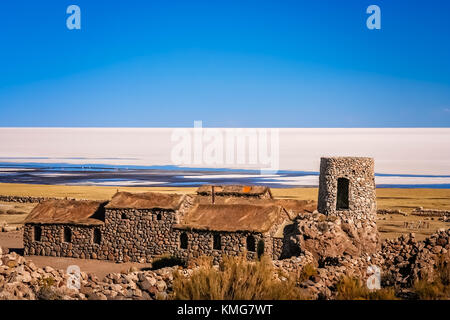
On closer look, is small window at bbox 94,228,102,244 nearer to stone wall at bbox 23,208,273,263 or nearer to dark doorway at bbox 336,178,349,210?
stone wall at bbox 23,208,273,263

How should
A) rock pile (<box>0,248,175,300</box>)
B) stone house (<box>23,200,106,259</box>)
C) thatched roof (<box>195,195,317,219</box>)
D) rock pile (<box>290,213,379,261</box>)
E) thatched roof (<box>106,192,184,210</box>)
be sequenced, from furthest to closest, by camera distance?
thatched roof (<box>195,195,317,219</box>), stone house (<box>23,200,106,259</box>), thatched roof (<box>106,192,184,210</box>), rock pile (<box>290,213,379,261</box>), rock pile (<box>0,248,175,300</box>)

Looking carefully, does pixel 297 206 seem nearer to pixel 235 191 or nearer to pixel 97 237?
pixel 235 191

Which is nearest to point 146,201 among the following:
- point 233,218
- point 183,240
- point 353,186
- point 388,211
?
point 183,240

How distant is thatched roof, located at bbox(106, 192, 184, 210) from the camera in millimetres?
24469

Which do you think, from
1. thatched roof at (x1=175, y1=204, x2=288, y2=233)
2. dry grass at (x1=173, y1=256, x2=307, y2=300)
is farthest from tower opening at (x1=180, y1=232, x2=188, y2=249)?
dry grass at (x1=173, y1=256, x2=307, y2=300)

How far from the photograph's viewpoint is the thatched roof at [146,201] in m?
24.5

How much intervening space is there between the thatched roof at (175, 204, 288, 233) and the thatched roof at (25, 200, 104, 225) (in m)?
4.87

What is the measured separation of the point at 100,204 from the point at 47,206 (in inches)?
112

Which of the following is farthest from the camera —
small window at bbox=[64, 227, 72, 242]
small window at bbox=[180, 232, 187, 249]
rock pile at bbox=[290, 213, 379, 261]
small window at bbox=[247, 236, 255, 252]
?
small window at bbox=[64, 227, 72, 242]

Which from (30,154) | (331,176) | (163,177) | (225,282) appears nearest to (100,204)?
(331,176)

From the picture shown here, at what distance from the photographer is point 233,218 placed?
78.0ft

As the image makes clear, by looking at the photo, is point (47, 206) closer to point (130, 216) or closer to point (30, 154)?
point (130, 216)

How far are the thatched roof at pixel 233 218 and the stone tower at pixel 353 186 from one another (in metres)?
3.13

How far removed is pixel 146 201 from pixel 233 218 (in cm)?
452
